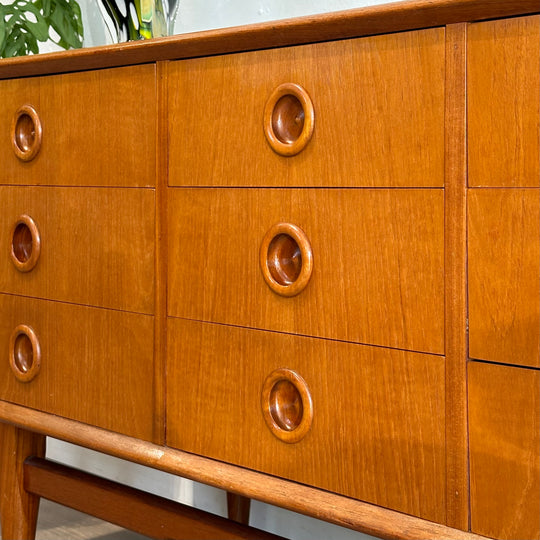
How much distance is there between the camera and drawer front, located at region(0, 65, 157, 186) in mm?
1023

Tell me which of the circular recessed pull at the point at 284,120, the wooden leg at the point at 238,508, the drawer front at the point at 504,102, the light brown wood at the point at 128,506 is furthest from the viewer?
the wooden leg at the point at 238,508

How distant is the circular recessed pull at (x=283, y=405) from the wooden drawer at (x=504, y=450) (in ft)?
0.66

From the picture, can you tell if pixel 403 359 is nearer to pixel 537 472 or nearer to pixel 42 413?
pixel 537 472

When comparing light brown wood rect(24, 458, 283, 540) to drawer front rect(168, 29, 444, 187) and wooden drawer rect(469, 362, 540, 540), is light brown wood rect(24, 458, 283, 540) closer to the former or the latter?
wooden drawer rect(469, 362, 540, 540)

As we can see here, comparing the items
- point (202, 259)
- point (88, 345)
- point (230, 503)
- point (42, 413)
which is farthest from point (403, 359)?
point (230, 503)

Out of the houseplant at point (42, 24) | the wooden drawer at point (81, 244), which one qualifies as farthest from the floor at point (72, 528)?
the houseplant at point (42, 24)

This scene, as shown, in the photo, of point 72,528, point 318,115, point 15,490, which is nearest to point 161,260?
point 318,115

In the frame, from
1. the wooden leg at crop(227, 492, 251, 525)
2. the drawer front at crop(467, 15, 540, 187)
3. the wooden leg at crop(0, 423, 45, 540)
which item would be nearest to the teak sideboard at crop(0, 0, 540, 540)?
the drawer front at crop(467, 15, 540, 187)

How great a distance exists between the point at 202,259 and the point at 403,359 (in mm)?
282

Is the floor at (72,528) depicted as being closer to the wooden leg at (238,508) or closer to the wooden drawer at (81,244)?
the wooden leg at (238,508)

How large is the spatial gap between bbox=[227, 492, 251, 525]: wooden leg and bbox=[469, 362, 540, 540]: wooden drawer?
0.79m

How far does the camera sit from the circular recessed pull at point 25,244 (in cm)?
116

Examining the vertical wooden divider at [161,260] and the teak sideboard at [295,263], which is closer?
the teak sideboard at [295,263]

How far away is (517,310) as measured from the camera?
2.38ft
